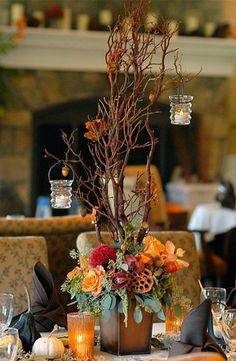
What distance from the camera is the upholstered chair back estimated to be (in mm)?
4160

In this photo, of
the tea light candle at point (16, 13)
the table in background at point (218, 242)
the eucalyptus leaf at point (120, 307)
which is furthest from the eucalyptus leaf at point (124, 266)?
the tea light candle at point (16, 13)

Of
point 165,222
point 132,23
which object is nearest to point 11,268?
point 132,23

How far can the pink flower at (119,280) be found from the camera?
2.53 m

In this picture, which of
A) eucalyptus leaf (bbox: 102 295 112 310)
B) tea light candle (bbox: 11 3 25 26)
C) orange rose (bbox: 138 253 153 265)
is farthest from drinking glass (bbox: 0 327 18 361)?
tea light candle (bbox: 11 3 25 26)

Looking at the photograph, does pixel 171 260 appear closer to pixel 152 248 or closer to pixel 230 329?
pixel 152 248

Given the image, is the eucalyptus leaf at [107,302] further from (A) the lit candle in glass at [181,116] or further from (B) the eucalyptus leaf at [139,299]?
(A) the lit candle in glass at [181,116]

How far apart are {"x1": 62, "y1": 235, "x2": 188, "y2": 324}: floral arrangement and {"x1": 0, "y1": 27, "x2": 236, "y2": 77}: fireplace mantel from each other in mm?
5428

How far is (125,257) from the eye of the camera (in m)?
2.56

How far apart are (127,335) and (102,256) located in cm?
26

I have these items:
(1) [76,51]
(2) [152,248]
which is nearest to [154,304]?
(2) [152,248]

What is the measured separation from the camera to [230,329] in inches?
100

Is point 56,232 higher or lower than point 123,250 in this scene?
lower

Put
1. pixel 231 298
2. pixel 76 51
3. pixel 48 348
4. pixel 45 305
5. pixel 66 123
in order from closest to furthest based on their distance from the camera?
1. pixel 48 348
2. pixel 45 305
3. pixel 231 298
4. pixel 76 51
5. pixel 66 123

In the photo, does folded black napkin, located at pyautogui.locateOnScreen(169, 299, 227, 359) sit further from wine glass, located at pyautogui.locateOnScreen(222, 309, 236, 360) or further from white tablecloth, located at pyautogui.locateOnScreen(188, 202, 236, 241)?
white tablecloth, located at pyautogui.locateOnScreen(188, 202, 236, 241)
